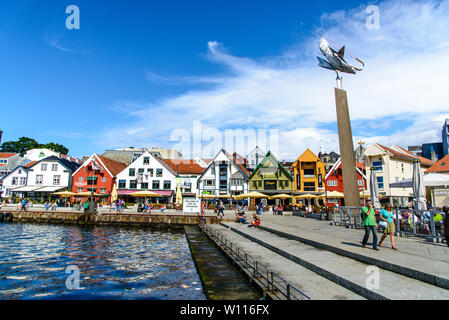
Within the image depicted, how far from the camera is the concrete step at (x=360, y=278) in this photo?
6391mm

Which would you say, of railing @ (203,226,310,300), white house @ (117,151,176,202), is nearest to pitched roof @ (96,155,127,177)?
white house @ (117,151,176,202)

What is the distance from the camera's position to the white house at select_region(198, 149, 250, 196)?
61.1 m

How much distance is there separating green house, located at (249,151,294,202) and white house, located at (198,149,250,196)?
7.10ft

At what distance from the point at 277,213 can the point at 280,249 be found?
30827 mm

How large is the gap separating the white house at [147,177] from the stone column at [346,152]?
43198 millimetres

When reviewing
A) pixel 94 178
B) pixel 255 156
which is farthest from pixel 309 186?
pixel 94 178

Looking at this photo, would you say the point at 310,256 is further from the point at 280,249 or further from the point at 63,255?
the point at 63,255

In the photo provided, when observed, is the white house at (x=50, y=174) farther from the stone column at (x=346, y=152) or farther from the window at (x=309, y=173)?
the stone column at (x=346, y=152)

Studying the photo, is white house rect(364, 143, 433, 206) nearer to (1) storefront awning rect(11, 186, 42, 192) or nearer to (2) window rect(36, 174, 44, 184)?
(1) storefront awning rect(11, 186, 42, 192)

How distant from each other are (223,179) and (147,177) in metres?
16.9

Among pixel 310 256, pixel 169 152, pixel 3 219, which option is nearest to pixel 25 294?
pixel 310 256

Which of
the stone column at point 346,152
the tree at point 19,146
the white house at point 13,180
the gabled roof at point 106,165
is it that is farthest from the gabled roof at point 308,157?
the tree at point 19,146

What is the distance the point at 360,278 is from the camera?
769 cm
